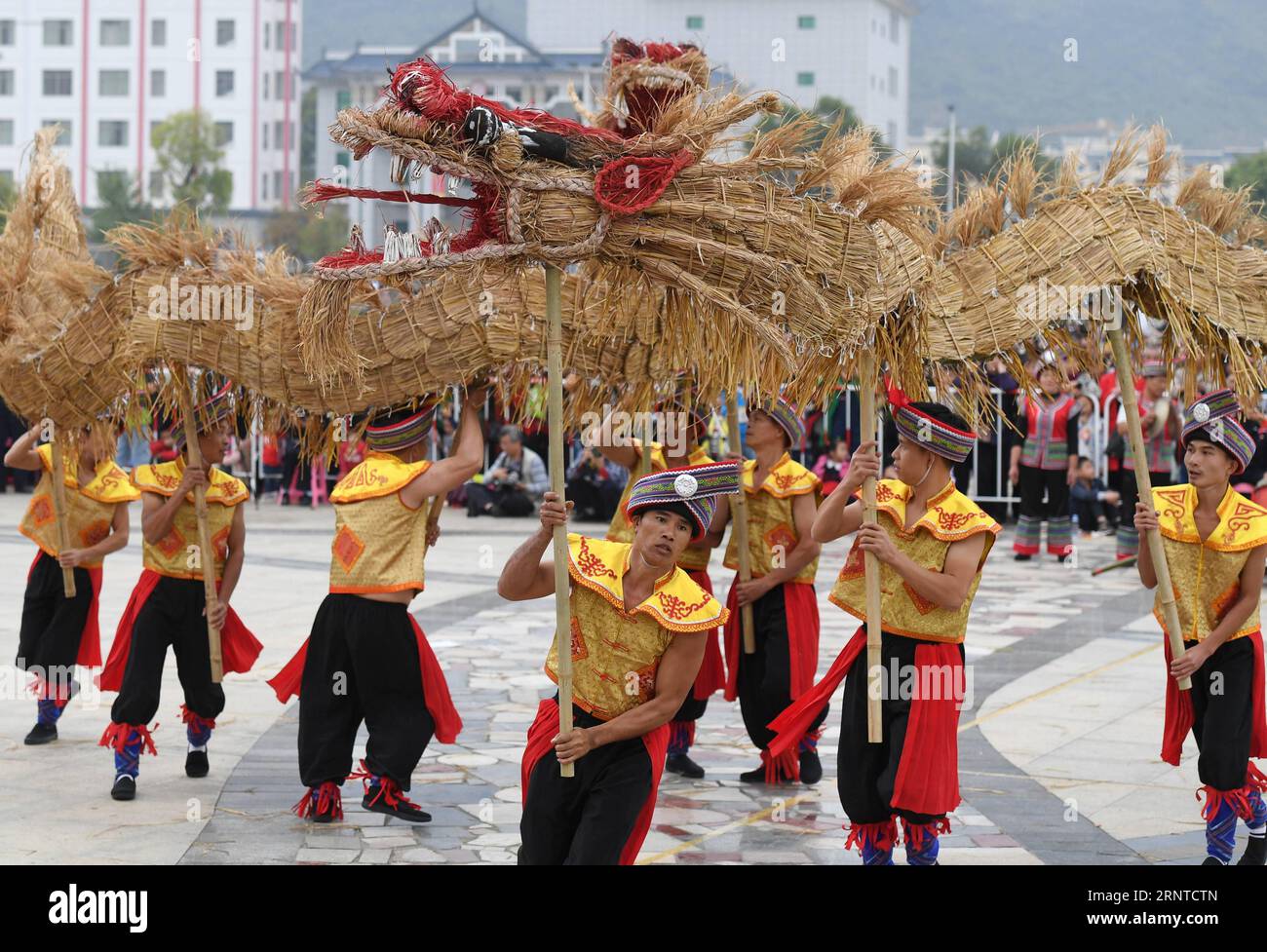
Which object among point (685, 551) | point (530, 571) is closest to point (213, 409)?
point (685, 551)

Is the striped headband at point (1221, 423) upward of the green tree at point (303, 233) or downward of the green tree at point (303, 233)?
downward

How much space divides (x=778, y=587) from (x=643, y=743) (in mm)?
2814

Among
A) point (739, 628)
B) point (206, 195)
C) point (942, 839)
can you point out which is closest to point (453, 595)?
point (739, 628)

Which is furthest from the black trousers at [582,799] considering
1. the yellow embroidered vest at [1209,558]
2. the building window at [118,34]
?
the building window at [118,34]

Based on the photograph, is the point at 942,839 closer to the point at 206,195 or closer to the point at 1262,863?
the point at 1262,863

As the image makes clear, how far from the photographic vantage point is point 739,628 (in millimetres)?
7844

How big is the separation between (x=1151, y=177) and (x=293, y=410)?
353 centimetres

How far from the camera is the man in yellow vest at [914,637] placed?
5746 millimetres

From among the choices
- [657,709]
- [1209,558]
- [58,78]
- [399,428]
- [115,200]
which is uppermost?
[58,78]

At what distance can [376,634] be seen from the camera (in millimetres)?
6926

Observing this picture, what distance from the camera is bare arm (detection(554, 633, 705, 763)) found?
16.0 ft

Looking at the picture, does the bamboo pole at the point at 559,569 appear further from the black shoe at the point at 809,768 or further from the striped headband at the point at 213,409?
the black shoe at the point at 809,768

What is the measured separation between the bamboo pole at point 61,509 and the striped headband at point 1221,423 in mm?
4987

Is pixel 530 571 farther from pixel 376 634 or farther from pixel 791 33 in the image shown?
pixel 791 33
